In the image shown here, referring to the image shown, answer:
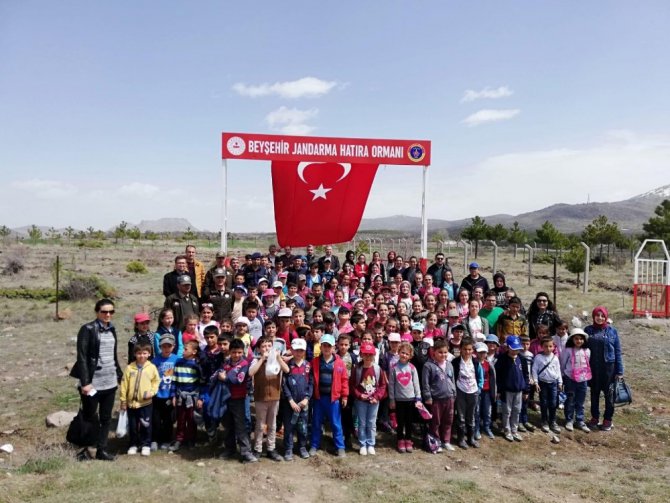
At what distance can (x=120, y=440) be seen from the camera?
596 cm

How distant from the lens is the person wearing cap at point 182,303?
6508mm

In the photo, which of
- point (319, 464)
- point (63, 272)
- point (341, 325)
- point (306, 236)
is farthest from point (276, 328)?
point (63, 272)

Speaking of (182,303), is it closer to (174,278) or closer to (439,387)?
(174,278)

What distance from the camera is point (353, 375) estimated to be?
599cm

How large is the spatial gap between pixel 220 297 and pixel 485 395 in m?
3.87

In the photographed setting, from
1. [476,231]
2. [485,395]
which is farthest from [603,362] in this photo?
[476,231]

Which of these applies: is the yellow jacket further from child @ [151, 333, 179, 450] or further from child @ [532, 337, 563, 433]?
child @ [532, 337, 563, 433]

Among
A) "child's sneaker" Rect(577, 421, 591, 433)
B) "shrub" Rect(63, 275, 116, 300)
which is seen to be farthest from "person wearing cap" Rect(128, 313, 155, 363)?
"shrub" Rect(63, 275, 116, 300)

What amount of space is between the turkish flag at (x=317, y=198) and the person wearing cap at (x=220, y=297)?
13.7 feet

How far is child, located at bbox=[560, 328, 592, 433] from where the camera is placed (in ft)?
22.2

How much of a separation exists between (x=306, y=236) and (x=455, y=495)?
7.57 m

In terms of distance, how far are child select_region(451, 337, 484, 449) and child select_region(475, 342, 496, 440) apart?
10 cm

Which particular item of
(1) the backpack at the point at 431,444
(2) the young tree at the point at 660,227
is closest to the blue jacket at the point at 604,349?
(1) the backpack at the point at 431,444

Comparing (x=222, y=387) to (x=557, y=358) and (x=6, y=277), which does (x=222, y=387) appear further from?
(x=6, y=277)
